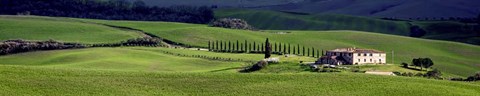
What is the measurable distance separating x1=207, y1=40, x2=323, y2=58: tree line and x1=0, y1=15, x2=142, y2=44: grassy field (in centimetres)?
2088

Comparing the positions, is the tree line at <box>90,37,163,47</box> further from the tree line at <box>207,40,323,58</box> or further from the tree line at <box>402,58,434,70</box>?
the tree line at <box>402,58,434,70</box>

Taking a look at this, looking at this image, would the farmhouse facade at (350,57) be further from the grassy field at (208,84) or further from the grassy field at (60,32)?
the grassy field at (60,32)

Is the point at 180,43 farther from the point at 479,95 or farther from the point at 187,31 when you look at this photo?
the point at 479,95

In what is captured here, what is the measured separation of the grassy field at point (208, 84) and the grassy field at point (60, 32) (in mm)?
81084

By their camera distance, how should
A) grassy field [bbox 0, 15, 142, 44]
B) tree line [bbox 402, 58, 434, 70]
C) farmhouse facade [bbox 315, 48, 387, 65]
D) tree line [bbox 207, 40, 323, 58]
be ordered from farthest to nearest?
1. grassy field [bbox 0, 15, 142, 44]
2. tree line [bbox 207, 40, 323, 58]
3. tree line [bbox 402, 58, 434, 70]
4. farmhouse facade [bbox 315, 48, 387, 65]

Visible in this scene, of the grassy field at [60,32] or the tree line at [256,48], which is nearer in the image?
the tree line at [256,48]

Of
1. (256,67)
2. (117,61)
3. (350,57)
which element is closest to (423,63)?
(350,57)

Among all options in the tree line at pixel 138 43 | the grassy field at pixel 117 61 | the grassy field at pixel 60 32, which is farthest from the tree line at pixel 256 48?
the grassy field at pixel 60 32

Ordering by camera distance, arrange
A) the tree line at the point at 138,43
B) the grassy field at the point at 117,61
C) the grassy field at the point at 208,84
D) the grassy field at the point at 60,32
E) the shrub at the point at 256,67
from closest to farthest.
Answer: the grassy field at the point at 208,84 < the shrub at the point at 256,67 < the grassy field at the point at 117,61 < the tree line at the point at 138,43 < the grassy field at the point at 60,32

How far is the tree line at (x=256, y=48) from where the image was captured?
514 feet

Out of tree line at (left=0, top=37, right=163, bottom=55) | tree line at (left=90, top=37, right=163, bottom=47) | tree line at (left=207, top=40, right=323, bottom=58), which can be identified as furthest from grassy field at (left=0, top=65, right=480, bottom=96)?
tree line at (left=90, top=37, right=163, bottom=47)

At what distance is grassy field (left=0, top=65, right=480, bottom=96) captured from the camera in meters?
78.4

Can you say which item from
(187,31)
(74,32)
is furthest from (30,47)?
(187,31)

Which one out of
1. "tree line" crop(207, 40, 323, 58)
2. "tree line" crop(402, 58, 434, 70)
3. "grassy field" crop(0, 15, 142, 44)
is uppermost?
"grassy field" crop(0, 15, 142, 44)
